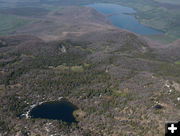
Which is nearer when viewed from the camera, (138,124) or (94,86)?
(138,124)

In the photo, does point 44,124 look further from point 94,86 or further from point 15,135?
point 94,86

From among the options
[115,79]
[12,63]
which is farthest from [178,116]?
[12,63]

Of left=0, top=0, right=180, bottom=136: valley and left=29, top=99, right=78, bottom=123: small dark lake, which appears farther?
left=29, top=99, right=78, bottom=123: small dark lake

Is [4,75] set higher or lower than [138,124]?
higher

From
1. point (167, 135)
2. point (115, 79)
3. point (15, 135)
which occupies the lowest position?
point (15, 135)

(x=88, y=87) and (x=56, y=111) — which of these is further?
(x=88, y=87)

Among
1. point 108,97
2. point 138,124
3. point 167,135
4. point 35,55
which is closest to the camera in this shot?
point 167,135

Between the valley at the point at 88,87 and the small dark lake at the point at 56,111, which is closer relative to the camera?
the valley at the point at 88,87

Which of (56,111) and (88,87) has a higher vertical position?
(88,87)
